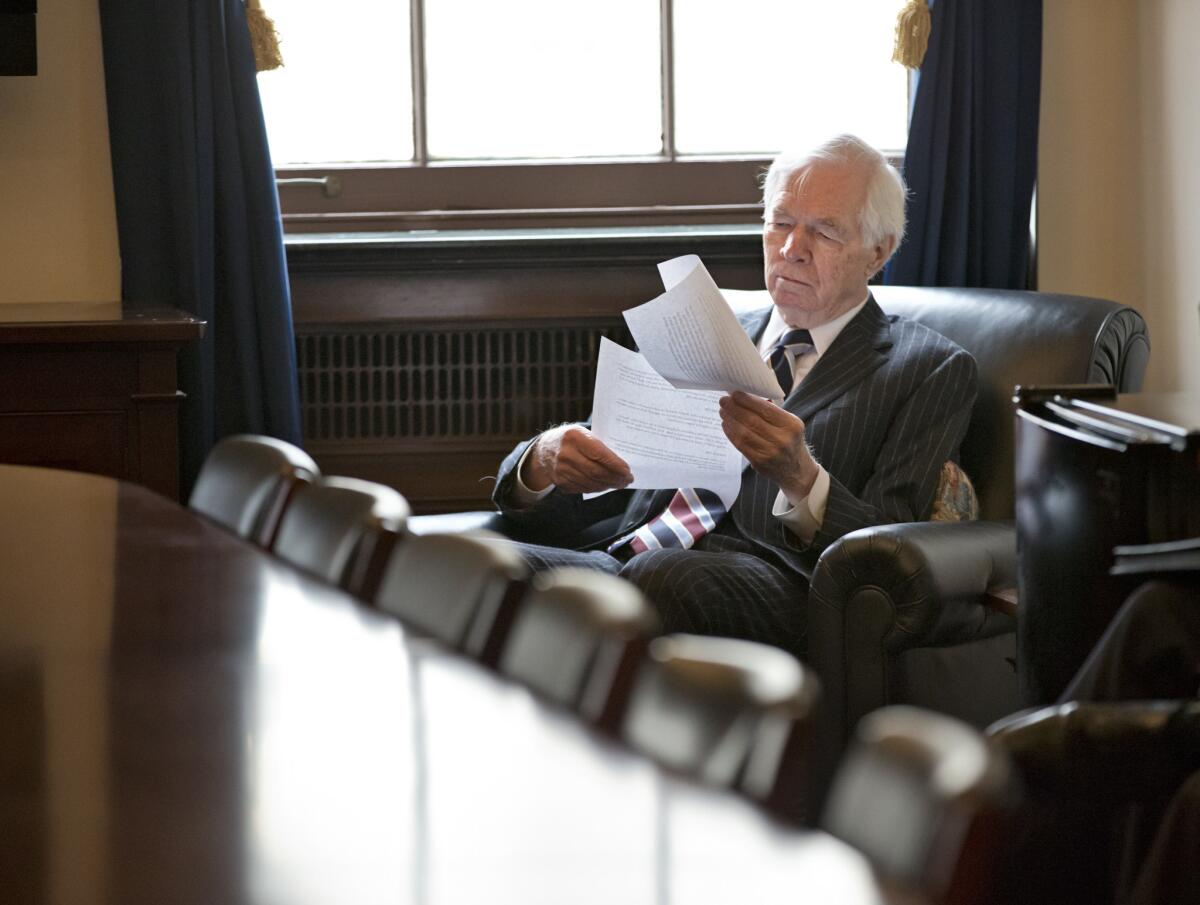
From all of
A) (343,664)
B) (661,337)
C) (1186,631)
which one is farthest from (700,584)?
(343,664)

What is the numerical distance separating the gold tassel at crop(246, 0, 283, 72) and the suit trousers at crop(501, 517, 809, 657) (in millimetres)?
1467

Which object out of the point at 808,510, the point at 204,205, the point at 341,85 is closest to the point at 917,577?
the point at 808,510

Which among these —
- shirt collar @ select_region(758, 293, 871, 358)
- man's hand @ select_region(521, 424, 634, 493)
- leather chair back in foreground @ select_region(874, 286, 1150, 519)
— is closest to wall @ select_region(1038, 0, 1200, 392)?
leather chair back in foreground @ select_region(874, 286, 1150, 519)

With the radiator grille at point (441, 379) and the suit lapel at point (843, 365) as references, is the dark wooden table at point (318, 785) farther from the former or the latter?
the radiator grille at point (441, 379)

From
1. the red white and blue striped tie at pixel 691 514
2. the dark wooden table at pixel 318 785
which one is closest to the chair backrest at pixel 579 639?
the dark wooden table at pixel 318 785

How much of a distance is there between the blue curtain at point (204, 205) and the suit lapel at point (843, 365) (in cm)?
130

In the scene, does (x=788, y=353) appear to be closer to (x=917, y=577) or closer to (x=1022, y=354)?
(x=1022, y=354)

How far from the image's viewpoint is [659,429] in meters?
2.42

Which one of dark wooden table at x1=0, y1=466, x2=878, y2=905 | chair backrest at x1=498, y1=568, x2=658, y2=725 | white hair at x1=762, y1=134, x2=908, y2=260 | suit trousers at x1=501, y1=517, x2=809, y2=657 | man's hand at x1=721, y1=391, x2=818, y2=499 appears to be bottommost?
suit trousers at x1=501, y1=517, x2=809, y2=657

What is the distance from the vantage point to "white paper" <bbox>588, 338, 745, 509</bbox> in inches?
95.0

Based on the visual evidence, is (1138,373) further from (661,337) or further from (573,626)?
(573,626)

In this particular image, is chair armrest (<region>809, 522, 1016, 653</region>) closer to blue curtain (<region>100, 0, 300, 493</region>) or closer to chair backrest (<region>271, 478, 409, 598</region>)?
chair backrest (<region>271, 478, 409, 598</region>)

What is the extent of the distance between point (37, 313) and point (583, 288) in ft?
4.07

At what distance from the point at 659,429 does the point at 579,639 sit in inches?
59.8
